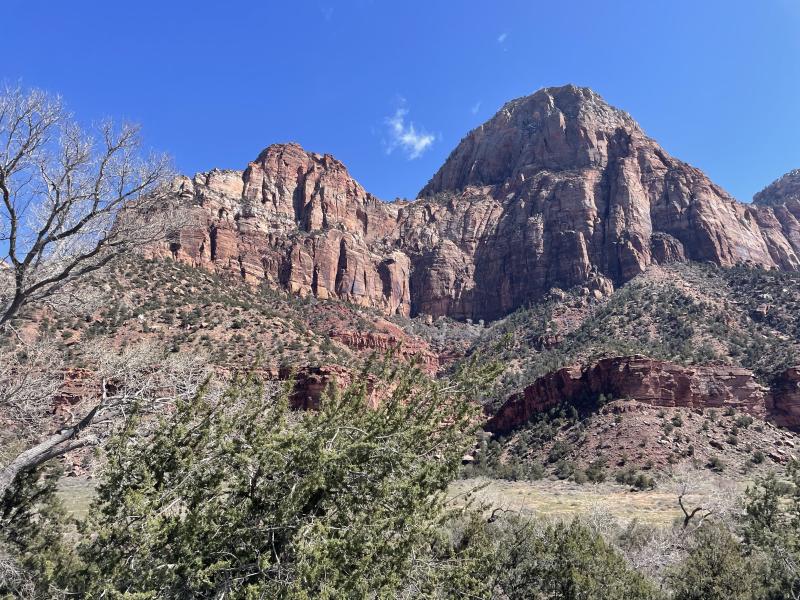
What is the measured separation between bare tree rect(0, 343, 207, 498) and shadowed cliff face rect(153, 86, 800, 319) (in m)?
74.6

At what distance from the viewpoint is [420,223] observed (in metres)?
132

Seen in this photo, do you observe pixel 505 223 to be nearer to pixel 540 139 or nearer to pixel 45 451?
pixel 540 139

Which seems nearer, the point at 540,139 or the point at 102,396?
the point at 102,396

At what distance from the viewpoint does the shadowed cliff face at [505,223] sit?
321ft

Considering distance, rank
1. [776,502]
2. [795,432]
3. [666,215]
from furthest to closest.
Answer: [666,215]
[795,432]
[776,502]

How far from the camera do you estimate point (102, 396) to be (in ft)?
30.2

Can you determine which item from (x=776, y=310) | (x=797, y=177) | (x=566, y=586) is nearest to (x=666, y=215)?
(x=776, y=310)

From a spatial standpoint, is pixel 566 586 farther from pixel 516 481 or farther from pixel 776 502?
pixel 516 481

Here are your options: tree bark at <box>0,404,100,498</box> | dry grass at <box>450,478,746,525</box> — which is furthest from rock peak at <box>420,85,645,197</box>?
tree bark at <box>0,404,100,498</box>

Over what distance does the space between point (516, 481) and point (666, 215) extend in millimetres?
86842

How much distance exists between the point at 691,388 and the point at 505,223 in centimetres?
7832

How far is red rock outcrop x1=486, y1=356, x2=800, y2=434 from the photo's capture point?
168 feet

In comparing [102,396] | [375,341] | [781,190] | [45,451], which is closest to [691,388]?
[375,341]

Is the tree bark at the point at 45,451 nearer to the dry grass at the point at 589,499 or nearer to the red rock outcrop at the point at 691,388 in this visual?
the dry grass at the point at 589,499
